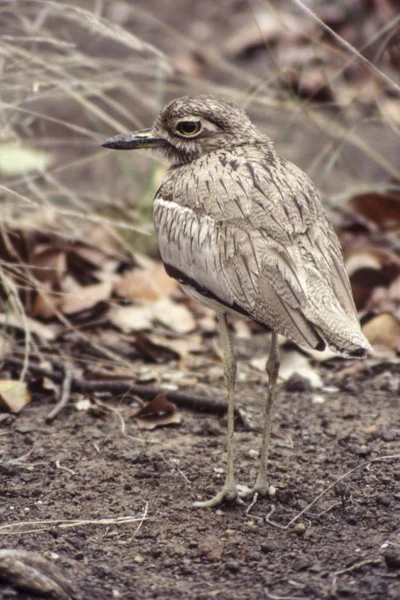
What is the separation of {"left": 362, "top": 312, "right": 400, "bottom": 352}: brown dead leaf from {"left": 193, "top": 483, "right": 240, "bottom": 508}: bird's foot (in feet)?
5.19

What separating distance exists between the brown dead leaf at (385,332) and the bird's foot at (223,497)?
158cm

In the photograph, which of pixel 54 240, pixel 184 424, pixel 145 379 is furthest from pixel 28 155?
pixel 184 424

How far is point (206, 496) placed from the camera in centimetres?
353

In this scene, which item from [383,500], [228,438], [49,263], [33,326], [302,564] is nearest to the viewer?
[302,564]

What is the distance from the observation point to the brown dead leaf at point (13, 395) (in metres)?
4.09

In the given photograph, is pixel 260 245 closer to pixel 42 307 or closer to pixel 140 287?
pixel 42 307

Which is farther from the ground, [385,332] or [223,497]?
[385,332]

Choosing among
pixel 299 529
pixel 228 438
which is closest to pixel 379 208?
pixel 228 438

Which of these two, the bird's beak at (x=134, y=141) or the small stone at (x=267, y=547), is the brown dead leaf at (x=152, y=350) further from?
the small stone at (x=267, y=547)

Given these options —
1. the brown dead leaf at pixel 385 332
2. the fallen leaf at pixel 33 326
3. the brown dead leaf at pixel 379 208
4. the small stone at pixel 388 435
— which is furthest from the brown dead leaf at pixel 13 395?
the brown dead leaf at pixel 379 208

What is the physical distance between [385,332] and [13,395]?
1.91 meters

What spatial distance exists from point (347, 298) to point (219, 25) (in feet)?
20.5

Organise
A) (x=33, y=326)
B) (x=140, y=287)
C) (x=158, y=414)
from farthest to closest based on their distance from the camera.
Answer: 1. (x=140, y=287)
2. (x=33, y=326)
3. (x=158, y=414)

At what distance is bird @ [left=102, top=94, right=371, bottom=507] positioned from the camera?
3.17 meters
